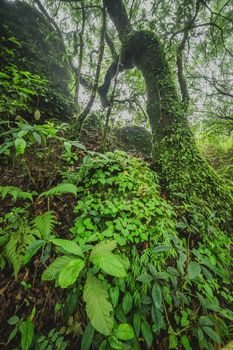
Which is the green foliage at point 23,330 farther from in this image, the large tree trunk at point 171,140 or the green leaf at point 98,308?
the large tree trunk at point 171,140

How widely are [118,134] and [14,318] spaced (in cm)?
439

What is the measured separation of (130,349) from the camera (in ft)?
4.75

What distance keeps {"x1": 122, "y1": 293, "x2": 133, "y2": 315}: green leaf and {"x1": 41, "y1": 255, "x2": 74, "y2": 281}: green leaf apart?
565 millimetres

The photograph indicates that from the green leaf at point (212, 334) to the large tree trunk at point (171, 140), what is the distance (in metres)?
1.38

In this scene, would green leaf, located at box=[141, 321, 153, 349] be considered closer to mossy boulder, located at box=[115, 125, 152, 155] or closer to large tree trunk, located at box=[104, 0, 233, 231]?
large tree trunk, located at box=[104, 0, 233, 231]

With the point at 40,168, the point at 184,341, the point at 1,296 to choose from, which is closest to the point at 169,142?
the point at 40,168

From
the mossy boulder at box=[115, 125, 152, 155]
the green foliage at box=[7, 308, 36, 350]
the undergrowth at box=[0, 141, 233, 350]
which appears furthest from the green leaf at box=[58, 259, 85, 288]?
the mossy boulder at box=[115, 125, 152, 155]

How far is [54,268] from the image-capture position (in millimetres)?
1425

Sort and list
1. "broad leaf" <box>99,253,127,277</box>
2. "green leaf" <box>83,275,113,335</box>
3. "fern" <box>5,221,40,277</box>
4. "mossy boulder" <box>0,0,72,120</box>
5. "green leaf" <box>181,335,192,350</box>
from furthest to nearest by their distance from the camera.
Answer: "mossy boulder" <box>0,0,72,120</box>
"fern" <box>5,221,40,277</box>
"green leaf" <box>181,335,192,350</box>
"broad leaf" <box>99,253,127,277</box>
"green leaf" <box>83,275,113,335</box>

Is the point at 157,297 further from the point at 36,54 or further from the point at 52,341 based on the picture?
the point at 36,54

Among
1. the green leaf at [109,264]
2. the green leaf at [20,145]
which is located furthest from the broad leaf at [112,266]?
the green leaf at [20,145]

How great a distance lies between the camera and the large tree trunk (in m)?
2.96

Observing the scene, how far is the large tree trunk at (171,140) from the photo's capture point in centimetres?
296

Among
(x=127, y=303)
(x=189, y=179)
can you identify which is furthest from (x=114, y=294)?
(x=189, y=179)
